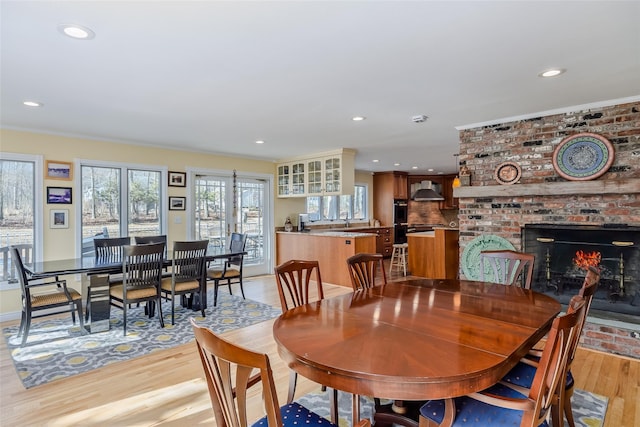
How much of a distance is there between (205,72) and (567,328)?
262 cm

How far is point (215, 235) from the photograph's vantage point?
6387mm

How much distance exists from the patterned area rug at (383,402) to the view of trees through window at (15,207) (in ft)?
13.7

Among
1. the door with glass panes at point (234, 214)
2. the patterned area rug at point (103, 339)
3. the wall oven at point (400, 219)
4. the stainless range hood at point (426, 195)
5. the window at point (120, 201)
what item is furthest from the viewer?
the stainless range hood at point (426, 195)

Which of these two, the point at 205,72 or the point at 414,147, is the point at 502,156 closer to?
the point at 414,147

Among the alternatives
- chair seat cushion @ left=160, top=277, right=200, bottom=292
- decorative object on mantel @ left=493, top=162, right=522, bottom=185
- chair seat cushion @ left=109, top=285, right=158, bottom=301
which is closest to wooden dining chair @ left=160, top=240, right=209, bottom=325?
chair seat cushion @ left=160, top=277, right=200, bottom=292

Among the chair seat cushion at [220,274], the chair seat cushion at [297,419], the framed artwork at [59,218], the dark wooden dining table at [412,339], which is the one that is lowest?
the chair seat cushion at [297,419]

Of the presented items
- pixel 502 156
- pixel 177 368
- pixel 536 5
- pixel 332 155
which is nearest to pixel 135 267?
pixel 177 368

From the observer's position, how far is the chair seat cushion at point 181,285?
4084mm

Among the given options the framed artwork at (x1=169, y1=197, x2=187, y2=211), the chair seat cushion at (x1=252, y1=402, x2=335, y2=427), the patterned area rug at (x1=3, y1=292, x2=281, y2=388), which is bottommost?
the patterned area rug at (x1=3, y1=292, x2=281, y2=388)

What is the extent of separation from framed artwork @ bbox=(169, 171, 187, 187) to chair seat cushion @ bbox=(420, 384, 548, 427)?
5.27m

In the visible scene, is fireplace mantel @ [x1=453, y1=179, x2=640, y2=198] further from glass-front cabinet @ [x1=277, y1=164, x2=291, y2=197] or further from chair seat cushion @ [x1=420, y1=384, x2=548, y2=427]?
glass-front cabinet @ [x1=277, y1=164, x2=291, y2=197]

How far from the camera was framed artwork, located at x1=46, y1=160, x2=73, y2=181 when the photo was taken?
180 inches

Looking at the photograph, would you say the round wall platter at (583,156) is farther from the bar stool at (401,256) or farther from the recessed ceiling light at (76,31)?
the recessed ceiling light at (76,31)

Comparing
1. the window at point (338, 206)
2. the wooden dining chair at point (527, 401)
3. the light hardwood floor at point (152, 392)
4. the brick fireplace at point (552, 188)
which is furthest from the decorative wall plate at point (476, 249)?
the window at point (338, 206)
